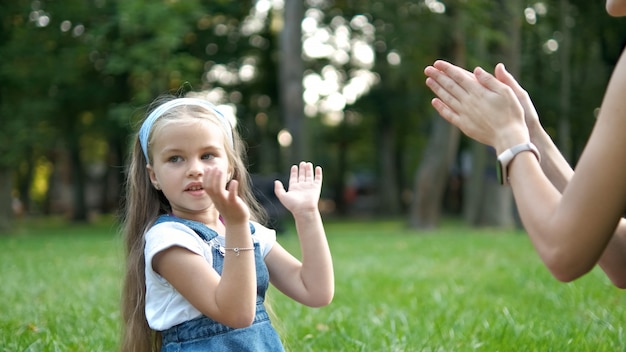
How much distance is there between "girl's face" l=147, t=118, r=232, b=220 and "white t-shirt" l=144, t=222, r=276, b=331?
0.10 meters

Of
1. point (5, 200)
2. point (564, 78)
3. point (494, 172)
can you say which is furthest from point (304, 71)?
point (5, 200)

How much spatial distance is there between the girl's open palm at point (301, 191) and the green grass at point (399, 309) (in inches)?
31.2

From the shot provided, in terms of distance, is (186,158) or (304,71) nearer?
(186,158)

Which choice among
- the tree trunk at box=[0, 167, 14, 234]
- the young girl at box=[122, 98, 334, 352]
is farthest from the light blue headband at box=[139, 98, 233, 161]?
the tree trunk at box=[0, 167, 14, 234]

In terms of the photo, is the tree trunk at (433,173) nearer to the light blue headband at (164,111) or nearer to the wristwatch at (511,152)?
the light blue headband at (164,111)

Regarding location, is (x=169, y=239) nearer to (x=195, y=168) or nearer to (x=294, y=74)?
(x=195, y=168)

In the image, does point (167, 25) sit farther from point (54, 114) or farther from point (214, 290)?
point (214, 290)

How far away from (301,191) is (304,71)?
23.4 meters

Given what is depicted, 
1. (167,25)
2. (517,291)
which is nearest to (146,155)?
(517,291)

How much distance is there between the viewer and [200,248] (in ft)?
7.80

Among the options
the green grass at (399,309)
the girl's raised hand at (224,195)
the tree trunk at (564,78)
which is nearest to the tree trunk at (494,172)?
the tree trunk at (564,78)

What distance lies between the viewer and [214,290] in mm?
2223

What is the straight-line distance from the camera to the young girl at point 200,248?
2.21 metres

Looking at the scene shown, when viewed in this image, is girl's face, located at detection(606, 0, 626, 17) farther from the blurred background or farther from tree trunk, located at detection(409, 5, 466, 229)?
tree trunk, located at detection(409, 5, 466, 229)
